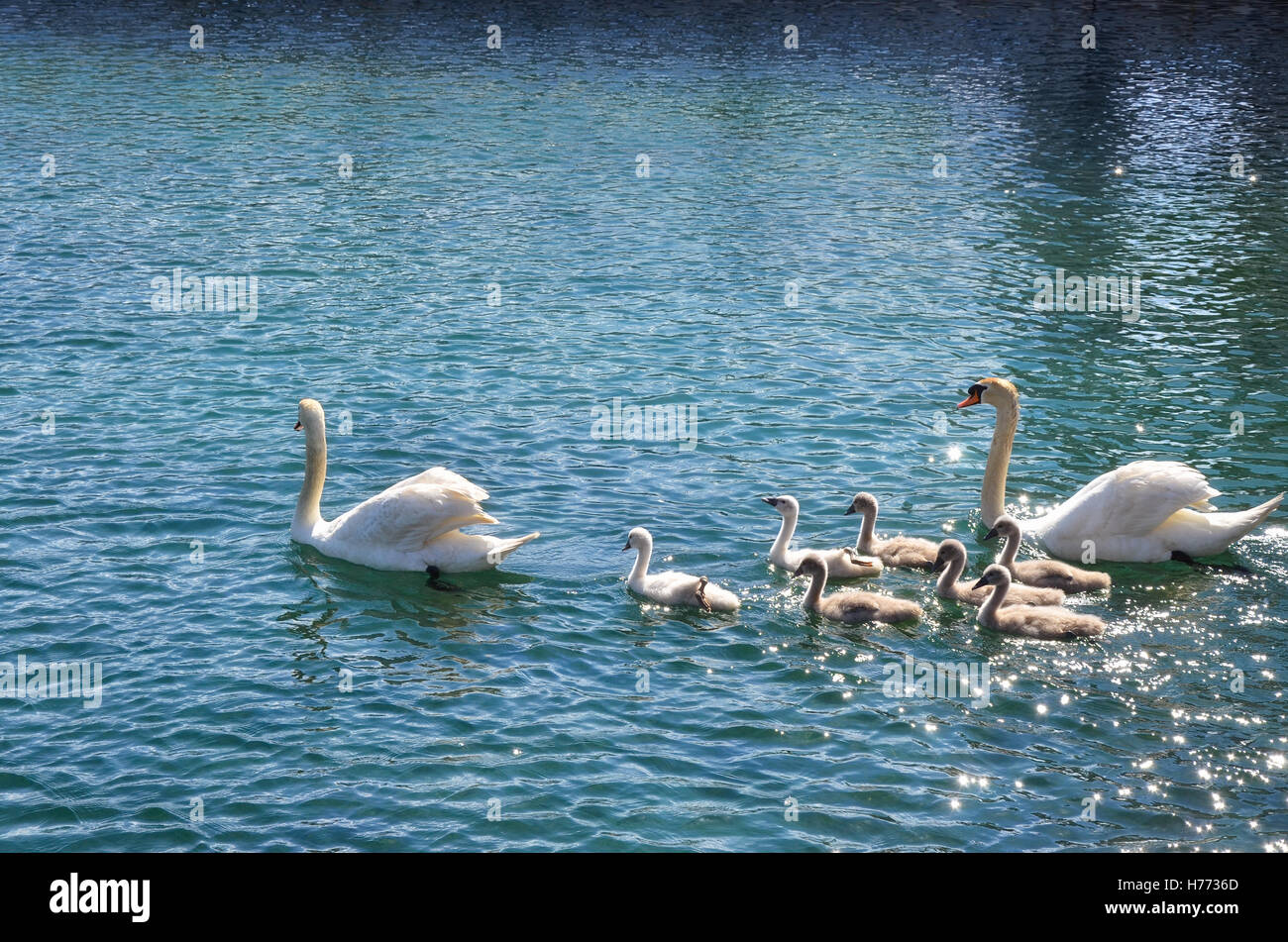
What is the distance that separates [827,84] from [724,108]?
4631mm

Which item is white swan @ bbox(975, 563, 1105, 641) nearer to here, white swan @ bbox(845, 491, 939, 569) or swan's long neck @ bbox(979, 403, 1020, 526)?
white swan @ bbox(845, 491, 939, 569)

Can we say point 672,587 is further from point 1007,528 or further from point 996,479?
point 996,479

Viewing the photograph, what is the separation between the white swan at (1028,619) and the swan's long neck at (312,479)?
21.7 feet

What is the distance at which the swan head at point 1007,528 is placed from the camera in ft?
47.3

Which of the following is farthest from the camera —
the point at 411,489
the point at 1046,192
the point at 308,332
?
the point at 1046,192

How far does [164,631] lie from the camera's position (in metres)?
13.4

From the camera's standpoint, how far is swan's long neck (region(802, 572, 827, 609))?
13.4 metres

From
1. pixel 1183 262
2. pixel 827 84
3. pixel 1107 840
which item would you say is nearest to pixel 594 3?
pixel 827 84

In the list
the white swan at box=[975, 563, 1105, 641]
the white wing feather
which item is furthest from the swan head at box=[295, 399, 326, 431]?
the white wing feather

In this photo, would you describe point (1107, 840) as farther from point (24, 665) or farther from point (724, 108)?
point (724, 108)

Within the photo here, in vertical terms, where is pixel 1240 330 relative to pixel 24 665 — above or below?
above

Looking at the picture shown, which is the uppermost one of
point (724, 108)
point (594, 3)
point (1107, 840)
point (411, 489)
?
point (594, 3)

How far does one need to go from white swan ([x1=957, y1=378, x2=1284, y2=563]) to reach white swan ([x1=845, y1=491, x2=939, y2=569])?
1383 mm

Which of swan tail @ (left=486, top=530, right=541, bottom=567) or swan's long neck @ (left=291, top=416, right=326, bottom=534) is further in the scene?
swan's long neck @ (left=291, top=416, right=326, bottom=534)
